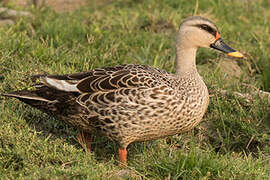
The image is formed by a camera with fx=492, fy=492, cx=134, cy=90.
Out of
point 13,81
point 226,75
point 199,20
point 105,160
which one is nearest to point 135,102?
point 105,160

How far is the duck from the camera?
391 centimetres

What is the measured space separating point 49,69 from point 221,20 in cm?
303

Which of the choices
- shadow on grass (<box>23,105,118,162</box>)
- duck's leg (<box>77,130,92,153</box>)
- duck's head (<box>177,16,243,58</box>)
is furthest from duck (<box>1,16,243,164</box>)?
duck's head (<box>177,16,243,58</box>)

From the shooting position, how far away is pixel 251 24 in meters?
7.25

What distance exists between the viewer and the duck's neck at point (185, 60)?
14.3 feet

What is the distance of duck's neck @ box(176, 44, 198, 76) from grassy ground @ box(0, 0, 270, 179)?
2.11 ft

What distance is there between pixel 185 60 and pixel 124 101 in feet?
2.63

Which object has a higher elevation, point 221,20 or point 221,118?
point 221,20

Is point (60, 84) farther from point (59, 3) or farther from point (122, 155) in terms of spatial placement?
point (59, 3)

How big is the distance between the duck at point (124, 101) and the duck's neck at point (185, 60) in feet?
0.10

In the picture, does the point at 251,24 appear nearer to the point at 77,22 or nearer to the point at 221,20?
the point at 221,20

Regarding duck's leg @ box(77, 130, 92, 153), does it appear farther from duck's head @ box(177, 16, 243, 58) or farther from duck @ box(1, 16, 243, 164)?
duck's head @ box(177, 16, 243, 58)

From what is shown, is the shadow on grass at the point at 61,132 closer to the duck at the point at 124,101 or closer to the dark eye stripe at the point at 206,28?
the duck at the point at 124,101

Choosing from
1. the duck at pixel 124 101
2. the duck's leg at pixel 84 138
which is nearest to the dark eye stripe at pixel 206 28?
the duck at pixel 124 101
